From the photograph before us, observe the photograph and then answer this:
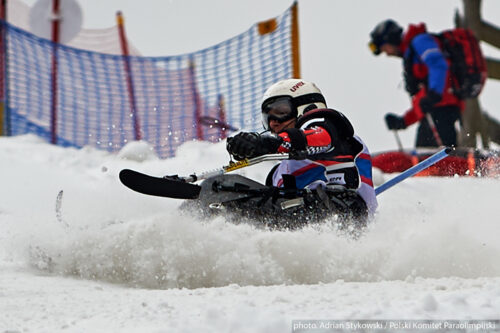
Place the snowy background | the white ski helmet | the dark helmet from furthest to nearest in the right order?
the dark helmet, the white ski helmet, the snowy background

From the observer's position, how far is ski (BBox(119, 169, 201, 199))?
3.11 m

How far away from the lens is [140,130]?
31.1ft

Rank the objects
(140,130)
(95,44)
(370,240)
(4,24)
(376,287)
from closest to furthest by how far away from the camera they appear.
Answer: (376,287) < (370,240) < (4,24) < (140,130) < (95,44)

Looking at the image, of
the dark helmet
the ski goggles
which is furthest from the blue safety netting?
the ski goggles

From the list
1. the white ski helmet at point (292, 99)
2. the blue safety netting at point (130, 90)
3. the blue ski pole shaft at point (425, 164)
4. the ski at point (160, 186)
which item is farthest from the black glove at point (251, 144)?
the blue safety netting at point (130, 90)

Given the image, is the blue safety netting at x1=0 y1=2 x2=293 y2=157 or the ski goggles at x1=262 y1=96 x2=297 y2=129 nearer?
the ski goggles at x1=262 y1=96 x2=297 y2=129

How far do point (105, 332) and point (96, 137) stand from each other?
7.60m

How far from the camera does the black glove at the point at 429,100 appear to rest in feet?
26.5

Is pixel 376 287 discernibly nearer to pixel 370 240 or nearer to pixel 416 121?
pixel 370 240

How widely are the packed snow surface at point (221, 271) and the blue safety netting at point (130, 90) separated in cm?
501

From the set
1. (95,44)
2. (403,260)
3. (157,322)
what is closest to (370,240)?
(403,260)

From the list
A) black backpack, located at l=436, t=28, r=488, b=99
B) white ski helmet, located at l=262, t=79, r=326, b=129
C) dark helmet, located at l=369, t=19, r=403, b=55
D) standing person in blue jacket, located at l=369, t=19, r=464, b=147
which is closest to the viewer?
white ski helmet, located at l=262, t=79, r=326, b=129

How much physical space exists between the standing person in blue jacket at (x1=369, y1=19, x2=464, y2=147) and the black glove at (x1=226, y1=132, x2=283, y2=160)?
5625mm

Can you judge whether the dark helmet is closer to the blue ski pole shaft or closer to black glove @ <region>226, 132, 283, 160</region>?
the blue ski pole shaft
